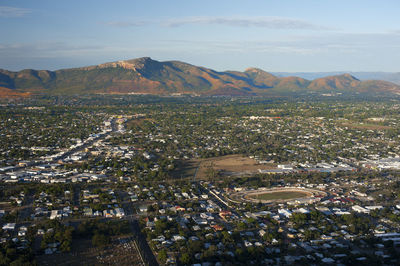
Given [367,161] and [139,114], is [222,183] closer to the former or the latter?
[367,161]

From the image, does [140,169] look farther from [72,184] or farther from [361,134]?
[361,134]

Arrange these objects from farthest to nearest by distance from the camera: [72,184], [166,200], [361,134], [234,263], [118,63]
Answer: [118,63] → [361,134] → [72,184] → [166,200] → [234,263]

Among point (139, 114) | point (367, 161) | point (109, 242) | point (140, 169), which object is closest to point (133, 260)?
point (109, 242)

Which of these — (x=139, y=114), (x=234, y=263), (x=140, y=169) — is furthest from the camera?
(x=139, y=114)

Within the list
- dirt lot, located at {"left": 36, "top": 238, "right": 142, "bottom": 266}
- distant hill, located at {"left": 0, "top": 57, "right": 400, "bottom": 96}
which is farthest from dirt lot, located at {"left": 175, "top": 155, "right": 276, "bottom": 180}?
distant hill, located at {"left": 0, "top": 57, "right": 400, "bottom": 96}

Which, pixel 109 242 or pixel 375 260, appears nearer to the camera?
pixel 375 260

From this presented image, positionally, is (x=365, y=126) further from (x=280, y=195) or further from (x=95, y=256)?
(x=95, y=256)

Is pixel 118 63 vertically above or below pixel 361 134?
above
